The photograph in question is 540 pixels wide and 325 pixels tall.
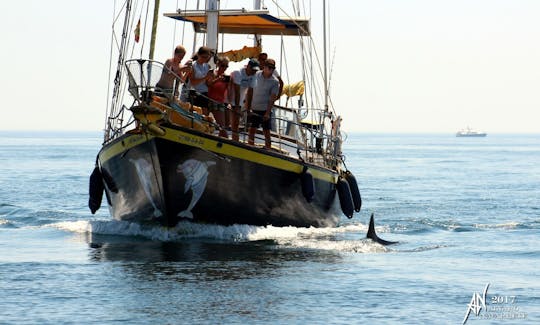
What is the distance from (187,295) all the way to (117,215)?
7.95m

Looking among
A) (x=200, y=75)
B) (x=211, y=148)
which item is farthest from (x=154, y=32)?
(x=211, y=148)

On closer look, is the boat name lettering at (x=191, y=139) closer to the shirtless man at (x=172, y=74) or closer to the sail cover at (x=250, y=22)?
the shirtless man at (x=172, y=74)

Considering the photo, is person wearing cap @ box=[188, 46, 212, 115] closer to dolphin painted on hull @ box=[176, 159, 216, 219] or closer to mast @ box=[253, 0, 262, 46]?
dolphin painted on hull @ box=[176, 159, 216, 219]

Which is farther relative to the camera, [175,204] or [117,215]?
A: [117,215]

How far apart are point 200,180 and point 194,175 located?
15 centimetres

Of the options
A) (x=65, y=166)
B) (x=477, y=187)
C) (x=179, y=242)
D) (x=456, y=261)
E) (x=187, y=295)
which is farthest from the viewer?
(x=65, y=166)

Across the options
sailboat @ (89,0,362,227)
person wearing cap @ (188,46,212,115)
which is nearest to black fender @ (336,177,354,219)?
sailboat @ (89,0,362,227)

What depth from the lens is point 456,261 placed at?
1906 cm

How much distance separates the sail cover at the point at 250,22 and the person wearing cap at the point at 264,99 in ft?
12.1

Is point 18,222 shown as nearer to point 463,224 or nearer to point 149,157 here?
point 149,157

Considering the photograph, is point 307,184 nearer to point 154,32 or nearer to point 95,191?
A: point 154,32

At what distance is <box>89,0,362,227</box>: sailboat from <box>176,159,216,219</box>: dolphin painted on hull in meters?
0.02

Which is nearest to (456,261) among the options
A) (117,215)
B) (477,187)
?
(117,215)

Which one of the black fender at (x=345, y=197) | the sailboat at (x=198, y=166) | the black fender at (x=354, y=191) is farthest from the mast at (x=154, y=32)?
the black fender at (x=354, y=191)
